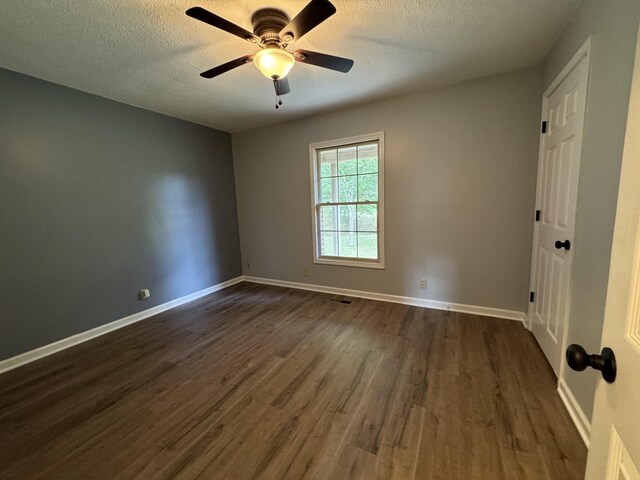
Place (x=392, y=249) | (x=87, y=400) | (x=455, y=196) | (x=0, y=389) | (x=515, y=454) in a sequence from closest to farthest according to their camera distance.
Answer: (x=515, y=454) → (x=87, y=400) → (x=0, y=389) → (x=455, y=196) → (x=392, y=249)

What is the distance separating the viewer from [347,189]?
3682 millimetres

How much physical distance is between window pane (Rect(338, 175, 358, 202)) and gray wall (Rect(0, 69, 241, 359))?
1.97 meters

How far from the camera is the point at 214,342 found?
103 inches

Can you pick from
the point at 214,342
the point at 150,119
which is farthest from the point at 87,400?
the point at 150,119

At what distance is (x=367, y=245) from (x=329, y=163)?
1.25 metres

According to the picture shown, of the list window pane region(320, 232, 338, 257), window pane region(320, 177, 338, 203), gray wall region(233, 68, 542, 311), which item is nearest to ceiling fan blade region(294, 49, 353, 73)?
gray wall region(233, 68, 542, 311)

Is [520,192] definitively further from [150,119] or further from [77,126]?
[77,126]

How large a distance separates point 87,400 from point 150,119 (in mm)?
2941

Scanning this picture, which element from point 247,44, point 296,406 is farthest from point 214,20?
point 296,406

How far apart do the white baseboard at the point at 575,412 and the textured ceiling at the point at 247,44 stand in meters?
2.40

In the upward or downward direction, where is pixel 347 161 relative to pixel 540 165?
upward

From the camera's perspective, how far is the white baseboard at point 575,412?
1.43 metres

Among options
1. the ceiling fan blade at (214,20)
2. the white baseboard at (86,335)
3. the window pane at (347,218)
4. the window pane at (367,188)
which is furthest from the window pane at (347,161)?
the white baseboard at (86,335)

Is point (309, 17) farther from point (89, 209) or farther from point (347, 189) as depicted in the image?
point (89, 209)
